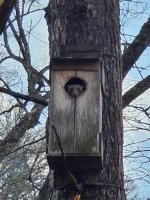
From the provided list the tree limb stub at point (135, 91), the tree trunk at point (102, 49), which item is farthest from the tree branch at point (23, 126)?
the tree trunk at point (102, 49)

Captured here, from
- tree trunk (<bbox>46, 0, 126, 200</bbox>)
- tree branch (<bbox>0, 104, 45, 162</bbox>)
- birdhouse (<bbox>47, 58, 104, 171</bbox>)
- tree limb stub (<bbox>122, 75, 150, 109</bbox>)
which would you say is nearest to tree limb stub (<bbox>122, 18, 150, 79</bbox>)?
tree limb stub (<bbox>122, 75, 150, 109</bbox>)

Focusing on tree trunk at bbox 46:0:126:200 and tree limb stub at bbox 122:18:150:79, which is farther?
tree limb stub at bbox 122:18:150:79

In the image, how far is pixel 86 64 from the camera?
3.17 metres

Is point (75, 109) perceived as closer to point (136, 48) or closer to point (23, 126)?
point (136, 48)

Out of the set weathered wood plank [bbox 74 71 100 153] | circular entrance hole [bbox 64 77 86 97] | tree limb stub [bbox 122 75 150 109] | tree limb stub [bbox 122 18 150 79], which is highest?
tree limb stub [bbox 122 18 150 79]

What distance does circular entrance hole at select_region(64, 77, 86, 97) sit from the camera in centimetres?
315

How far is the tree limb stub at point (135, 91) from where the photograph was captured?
6.23 meters

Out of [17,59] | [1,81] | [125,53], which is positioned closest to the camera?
[125,53]

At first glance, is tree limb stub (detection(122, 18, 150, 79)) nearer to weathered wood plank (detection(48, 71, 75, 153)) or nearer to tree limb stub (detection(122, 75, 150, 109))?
tree limb stub (detection(122, 75, 150, 109))

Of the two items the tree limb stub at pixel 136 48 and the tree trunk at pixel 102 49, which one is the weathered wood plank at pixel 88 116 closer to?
the tree trunk at pixel 102 49

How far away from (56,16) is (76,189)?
118 cm

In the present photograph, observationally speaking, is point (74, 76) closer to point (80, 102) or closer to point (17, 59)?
point (80, 102)

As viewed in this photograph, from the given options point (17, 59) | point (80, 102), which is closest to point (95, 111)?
point (80, 102)

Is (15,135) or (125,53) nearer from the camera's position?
(125,53)
